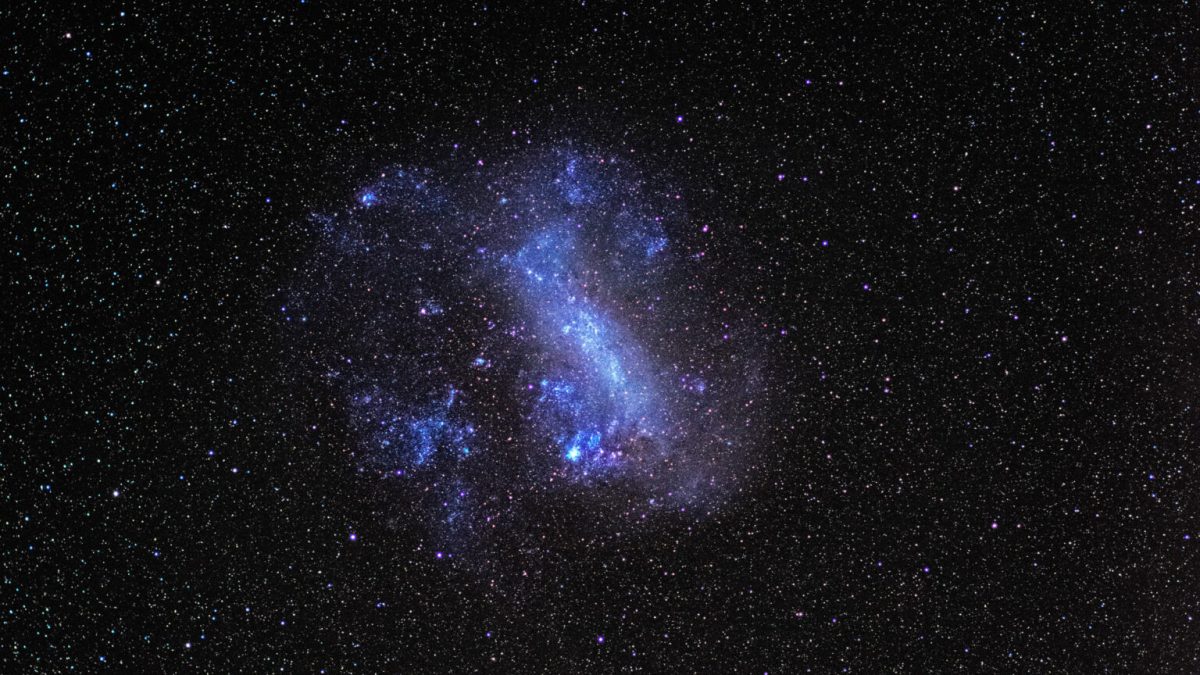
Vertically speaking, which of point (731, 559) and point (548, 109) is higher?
point (548, 109)

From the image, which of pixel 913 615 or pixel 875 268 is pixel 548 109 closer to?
pixel 875 268

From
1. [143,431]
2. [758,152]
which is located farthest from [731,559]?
[143,431]

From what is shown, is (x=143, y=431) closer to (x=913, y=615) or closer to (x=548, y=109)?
(x=548, y=109)

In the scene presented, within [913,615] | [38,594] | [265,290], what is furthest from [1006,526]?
[38,594]

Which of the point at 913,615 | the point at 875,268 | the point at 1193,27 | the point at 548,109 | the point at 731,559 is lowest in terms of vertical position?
the point at 913,615
